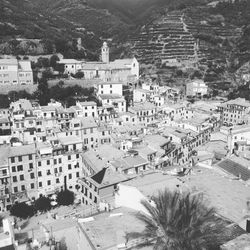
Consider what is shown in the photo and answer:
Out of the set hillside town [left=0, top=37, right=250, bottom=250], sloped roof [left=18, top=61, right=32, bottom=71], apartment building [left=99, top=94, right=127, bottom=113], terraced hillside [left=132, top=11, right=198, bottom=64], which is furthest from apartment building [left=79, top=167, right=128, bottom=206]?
terraced hillside [left=132, top=11, right=198, bottom=64]

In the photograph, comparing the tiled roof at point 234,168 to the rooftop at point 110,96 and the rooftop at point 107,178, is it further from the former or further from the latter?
the rooftop at point 110,96

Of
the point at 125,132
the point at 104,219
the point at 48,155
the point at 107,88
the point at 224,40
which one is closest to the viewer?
the point at 104,219

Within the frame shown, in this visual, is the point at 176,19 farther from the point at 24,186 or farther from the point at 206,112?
the point at 24,186

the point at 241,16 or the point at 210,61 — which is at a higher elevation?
the point at 241,16

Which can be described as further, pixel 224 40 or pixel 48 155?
pixel 224 40

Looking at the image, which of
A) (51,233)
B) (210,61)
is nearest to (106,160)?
(51,233)

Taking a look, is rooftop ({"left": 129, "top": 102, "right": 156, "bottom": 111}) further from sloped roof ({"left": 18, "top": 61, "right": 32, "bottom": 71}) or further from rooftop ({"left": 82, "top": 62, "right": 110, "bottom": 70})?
sloped roof ({"left": 18, "top": 61, "right": 32, "bottom": 71})

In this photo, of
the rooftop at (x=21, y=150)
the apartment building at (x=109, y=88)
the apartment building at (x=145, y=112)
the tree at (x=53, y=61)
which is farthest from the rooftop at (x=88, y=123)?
the tree at (x=53, y=61)
